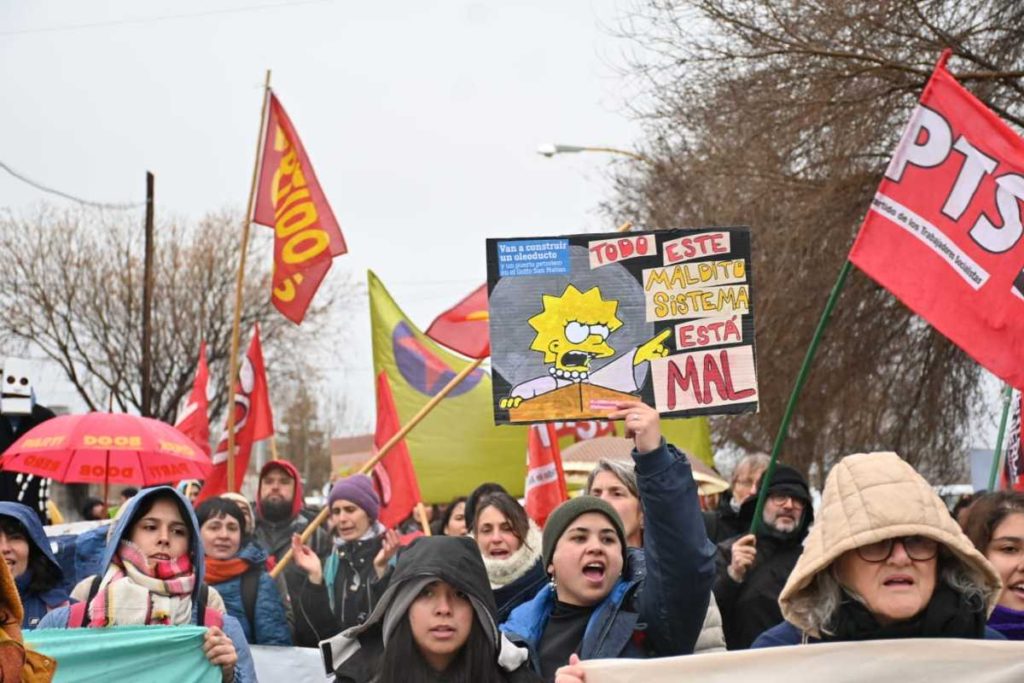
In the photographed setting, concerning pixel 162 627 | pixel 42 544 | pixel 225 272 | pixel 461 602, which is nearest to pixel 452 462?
pixel 42 544

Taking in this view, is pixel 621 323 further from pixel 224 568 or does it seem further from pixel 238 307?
pixel 238 307

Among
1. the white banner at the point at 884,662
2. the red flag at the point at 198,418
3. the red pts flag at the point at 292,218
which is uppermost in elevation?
the red pts flag at the point at 292,218

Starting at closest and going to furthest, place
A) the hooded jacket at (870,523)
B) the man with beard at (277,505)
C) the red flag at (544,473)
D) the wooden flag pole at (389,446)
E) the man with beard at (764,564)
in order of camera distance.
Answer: the hooded jacket at (870,523) < the man with beard at (764,564) < the wooden flag pole at (389,446) < the red flag at (544,473) < the man with beard at (277,505)

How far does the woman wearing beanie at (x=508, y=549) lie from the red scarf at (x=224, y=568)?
4.84ft

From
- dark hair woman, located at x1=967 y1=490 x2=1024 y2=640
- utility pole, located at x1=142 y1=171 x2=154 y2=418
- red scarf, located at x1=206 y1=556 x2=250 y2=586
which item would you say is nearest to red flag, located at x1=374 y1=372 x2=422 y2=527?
red scarf, located at x1=206 y1=556 x2=250 y2=586

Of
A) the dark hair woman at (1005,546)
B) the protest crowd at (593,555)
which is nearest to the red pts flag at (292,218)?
the protest crowd at (593,555)

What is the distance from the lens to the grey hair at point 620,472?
5.15 meters

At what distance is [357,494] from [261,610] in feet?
3.28

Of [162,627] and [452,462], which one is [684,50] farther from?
[162,627]

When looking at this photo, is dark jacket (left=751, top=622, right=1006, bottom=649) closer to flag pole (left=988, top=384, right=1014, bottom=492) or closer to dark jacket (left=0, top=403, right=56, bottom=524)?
flag pole (left=988, top=384, right=1014, bottom=492)

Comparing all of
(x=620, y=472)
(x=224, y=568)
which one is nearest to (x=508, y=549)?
(x=620, y=472)

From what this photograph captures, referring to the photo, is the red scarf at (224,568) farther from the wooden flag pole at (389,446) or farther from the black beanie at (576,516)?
the black beanie at (576,516)

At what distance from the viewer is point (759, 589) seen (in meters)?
6.30

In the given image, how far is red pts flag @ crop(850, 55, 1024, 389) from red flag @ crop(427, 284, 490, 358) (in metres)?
5.32
